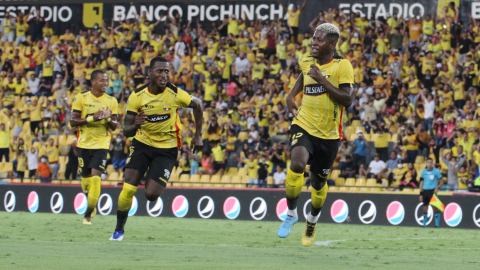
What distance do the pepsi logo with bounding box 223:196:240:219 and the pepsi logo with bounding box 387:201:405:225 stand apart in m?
4.06

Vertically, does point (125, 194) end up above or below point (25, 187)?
above

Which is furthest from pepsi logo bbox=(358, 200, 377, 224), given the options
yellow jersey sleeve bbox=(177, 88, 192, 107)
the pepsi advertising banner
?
yellow jersey sleeve bbox=(177, 88, 192, 107)

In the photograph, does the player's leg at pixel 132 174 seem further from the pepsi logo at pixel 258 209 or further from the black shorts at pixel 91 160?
the pepsi logo at pixel 258 209

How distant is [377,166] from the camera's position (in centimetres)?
2180

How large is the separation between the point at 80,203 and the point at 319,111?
12.9m

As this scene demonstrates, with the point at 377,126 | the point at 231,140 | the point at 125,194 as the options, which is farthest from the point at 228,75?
the point at 125,194

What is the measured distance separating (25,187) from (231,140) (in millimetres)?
6589

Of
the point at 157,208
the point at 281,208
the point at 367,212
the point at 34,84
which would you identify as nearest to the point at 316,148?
the point at 367,212

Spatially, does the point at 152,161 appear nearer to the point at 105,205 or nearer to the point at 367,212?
the point at 367,212

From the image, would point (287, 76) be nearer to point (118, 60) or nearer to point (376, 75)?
point (376, 75)

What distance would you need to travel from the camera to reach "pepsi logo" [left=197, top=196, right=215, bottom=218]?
20.5 meters

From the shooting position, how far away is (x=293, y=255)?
376 inches

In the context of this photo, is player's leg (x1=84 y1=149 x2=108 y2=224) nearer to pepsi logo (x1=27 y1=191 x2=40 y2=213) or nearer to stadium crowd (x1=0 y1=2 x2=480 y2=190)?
stadium crowd (x1=0 y1=2 x2=480 y2=190)

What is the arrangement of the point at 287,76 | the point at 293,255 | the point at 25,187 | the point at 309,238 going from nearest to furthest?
the point at 293,255 → the point at 309,238 → the point at 25,187 → the point at 287,76
